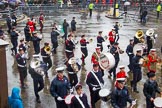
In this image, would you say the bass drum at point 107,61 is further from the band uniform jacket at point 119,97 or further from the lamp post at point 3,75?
the lamp post at point 3,75

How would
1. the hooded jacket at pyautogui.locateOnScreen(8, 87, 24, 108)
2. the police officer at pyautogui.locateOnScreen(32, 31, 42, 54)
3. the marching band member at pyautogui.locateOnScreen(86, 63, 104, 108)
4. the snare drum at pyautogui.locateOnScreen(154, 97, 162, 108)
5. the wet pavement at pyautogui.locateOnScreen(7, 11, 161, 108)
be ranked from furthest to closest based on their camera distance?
the police officer at pyautogui.locateOnScreen(32, 31, 42, 54), the wet pavement at pyautogui.locateOnScreen(7, 11, 161, 108), the marching band member at pyautogui.locateOnScreen(86, 63, 104, 108), the snare drum at pyautogui.locateOnScreen(154, 97, 162, 108), the hooded jacket at pyautogui.locateOnScreen(8, 87, 24, 108)

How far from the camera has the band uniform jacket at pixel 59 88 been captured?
10.4 meters

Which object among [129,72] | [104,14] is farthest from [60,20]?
[129,72]

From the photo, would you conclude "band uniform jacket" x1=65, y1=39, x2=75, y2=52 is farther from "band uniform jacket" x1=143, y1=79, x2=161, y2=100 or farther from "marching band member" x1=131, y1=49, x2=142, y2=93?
"band uniform jacket" x1=143, y1=79, x2=161, y2=100

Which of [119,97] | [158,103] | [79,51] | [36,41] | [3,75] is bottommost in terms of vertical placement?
[79,51]

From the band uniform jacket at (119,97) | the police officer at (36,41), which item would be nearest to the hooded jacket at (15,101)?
the band uniform jacket at (119,97)

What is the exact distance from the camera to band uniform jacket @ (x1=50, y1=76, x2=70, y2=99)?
10.4 meters

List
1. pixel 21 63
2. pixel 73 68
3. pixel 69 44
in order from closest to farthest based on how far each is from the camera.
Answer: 1. pixel 73 68
2. pixel 21 63
3. pixel 69 44

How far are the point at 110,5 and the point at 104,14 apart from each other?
14.2ft

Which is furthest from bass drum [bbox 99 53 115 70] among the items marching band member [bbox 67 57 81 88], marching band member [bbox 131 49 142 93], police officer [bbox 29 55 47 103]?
police officer [bbox 29 55 47 103]

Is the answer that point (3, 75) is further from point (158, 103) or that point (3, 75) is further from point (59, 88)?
point (158, 103)

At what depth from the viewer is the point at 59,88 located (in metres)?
10.4

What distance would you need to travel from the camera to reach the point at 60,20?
3238 centimetres

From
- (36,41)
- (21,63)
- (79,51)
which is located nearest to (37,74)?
(21,63)
